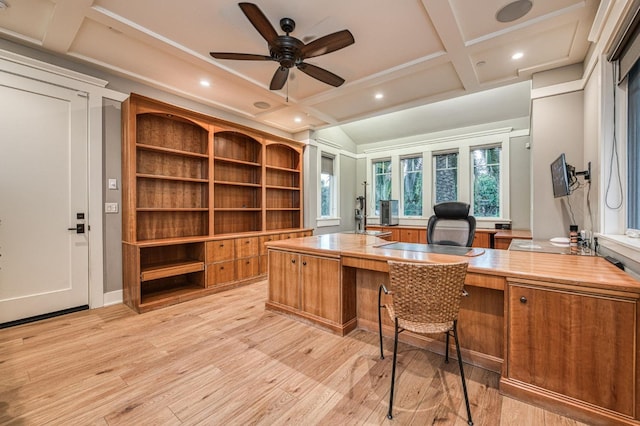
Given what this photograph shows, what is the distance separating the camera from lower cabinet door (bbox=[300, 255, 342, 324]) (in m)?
2.59

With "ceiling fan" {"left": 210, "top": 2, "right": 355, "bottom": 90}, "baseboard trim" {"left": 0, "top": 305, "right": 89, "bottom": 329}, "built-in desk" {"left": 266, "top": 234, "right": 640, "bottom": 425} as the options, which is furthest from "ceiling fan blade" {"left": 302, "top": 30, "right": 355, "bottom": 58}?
"baseboard trim" {"left": 0, "top": 305, "right": 89, "bottom": 329}

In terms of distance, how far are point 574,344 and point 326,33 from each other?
305 centimetres

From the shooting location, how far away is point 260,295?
149 inches

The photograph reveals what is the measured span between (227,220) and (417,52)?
3.67m

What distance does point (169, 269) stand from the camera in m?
3.46

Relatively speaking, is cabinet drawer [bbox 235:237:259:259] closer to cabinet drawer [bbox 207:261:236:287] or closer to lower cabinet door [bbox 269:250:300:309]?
cabinet drawer [bbox 207:261:236:287]

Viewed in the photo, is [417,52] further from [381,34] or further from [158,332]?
[158,332]

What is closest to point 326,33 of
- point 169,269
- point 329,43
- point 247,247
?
point 329,43

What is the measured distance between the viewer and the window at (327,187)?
6.55 meters

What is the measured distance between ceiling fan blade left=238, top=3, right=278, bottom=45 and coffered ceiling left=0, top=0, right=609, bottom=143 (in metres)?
0.30

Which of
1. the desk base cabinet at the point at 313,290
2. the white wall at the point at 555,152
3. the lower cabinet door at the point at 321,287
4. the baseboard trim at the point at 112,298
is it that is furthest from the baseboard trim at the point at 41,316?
the white wall at the point at 555,152

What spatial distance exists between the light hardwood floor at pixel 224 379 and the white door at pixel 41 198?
360 mm

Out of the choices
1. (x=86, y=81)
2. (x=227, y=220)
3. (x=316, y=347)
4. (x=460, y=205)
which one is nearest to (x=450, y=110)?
(x=460, y=205)

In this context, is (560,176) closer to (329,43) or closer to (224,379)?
(329,43)
